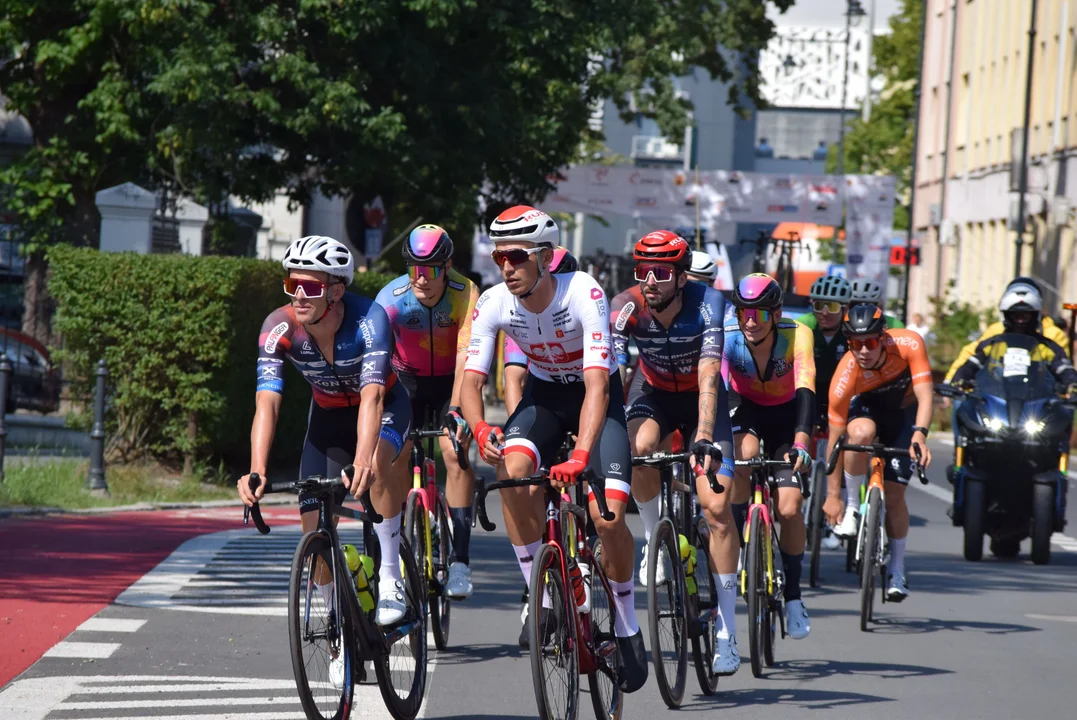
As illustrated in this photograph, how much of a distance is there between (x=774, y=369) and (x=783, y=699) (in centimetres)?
234

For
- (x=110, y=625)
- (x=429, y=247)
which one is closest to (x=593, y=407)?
(x=429, y=247)

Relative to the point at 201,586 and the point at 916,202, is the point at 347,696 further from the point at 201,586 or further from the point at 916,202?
the point at 916,202

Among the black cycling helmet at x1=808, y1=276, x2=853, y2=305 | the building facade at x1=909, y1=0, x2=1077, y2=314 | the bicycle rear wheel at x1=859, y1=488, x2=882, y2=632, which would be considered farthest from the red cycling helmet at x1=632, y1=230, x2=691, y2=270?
the building facade at x1=909, y1=0, x2=1077, y2=314

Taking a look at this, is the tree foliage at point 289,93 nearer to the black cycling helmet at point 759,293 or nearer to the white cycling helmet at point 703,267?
the white cycling helmet at point 703,267

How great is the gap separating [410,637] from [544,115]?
1832 cm

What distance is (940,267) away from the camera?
54594 millimetres

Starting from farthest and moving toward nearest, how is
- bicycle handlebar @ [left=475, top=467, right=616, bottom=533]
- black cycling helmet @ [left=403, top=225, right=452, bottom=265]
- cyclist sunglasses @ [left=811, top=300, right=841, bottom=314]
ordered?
cyclist sunglasses @ [left=811, top=300, right=841, bottom=314], black cycling helmet @ [left=403, top=225, right=452, bottom=265], bicycle handlebar @ [left=475, top=467, right=616, bottom=533]

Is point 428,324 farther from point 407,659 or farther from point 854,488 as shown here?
point 854,488

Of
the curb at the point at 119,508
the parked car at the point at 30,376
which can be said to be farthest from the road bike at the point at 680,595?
the parked car at the point at 30,376

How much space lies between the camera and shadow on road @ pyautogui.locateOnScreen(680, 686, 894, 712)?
8.20m

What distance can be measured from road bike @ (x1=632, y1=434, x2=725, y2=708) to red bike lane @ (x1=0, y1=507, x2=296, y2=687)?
9.20ft

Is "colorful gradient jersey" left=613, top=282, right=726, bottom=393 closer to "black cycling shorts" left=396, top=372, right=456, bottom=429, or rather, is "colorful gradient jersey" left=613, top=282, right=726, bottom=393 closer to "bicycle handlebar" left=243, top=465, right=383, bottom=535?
"black cycling shorts" left=396, top=372, right=456, bottom=429

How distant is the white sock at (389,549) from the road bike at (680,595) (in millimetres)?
1078

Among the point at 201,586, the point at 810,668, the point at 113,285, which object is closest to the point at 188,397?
the point at 113,285
